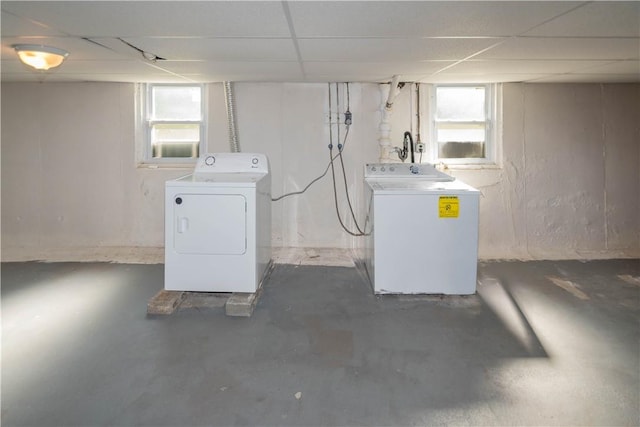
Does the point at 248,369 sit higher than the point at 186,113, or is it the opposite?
the point at 186,113

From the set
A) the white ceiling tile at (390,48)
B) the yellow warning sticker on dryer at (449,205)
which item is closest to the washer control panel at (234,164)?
the white ceiling tile at (390,48)

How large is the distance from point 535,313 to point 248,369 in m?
1.93

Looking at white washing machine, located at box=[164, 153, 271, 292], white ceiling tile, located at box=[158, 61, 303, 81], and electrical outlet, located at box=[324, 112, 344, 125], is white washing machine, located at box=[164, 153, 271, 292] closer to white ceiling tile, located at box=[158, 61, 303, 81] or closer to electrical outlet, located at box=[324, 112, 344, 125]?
white ceiling tile, located at box=[158, 61, 303, 81]

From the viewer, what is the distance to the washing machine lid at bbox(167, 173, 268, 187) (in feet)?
8.57

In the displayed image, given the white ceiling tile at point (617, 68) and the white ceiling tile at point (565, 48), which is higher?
the white ceiling tile at point (617, 68)

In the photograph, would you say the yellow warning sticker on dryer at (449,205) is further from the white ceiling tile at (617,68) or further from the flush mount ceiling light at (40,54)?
the flush mount ceiling light at (40,54)

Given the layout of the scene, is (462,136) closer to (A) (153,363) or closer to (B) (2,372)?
(A) (153,363)

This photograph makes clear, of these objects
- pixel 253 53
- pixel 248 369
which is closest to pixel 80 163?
pixel 253 53

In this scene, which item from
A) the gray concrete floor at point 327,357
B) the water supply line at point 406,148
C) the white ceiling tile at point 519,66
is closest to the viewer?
the gray concrete floor at point 327,357

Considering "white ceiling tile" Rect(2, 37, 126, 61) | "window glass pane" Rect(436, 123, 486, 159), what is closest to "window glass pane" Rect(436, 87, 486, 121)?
"window glass pane" Rect(436, 123, 486, 159)

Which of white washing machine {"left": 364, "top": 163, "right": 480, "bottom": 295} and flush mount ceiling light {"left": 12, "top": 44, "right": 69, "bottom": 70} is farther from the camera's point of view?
white washing machine {"left": 364, "top": 163, "right": 480, "bottom": 295}

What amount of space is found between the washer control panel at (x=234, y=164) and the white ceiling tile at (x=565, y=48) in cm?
185

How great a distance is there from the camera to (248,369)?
1.95 m

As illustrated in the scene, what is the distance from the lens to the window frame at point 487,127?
4.05m
